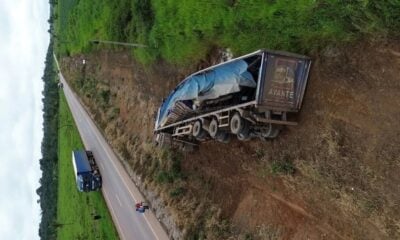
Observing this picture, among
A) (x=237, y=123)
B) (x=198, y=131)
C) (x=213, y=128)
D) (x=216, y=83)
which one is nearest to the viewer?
(x=237, y=123)

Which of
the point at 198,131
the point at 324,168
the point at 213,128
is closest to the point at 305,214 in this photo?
the point at 324,168

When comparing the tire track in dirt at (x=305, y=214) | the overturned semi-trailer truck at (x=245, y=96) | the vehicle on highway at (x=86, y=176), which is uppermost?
the overturned semi-trailer truck at (x=245, y=96)

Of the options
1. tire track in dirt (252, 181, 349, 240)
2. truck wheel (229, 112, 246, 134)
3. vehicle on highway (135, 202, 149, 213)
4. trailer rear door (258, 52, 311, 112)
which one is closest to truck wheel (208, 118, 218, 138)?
truck wheel (229, 112, 246, 134)

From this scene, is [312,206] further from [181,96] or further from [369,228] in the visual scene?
[181,96]

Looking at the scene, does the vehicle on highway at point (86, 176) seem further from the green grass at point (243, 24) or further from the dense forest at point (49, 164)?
the dense forest at point (49, 164)

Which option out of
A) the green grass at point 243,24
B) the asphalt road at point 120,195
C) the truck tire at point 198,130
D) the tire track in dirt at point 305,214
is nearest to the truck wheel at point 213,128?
the truck tire at point 198,130

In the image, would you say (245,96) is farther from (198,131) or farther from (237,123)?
(198,131)

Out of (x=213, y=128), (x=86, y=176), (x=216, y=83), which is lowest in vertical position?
(x=86, y=176)

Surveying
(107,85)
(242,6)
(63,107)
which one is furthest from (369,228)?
(63,107)
